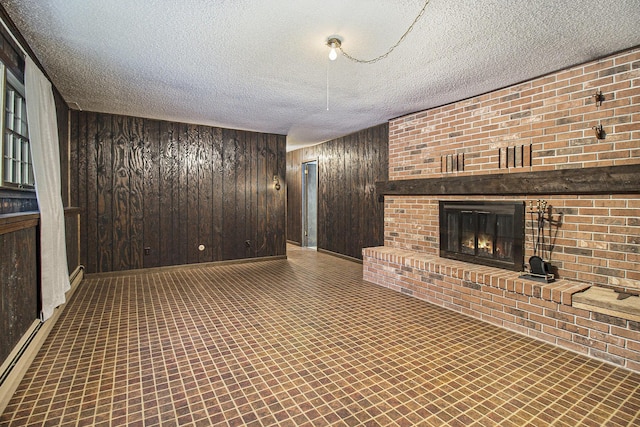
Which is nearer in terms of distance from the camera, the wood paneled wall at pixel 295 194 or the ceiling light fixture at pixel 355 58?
the ceiling light fixture at pixel 355 58

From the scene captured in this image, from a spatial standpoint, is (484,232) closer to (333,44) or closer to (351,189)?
(333,44)

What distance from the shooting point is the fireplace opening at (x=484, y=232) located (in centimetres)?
→ 324

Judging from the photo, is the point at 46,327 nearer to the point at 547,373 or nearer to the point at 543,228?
the point at 547,373

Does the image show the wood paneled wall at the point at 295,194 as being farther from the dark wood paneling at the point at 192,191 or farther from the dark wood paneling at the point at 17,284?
the dark wood paneling at the point at 17,284

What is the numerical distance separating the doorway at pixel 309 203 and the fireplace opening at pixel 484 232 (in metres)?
4.27

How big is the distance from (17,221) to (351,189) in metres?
4.78

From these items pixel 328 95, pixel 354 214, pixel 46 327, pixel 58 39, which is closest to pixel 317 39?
pixel 328 95

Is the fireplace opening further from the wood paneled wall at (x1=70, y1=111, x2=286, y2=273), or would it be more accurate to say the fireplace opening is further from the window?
the window

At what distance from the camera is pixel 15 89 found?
2711 millimetres

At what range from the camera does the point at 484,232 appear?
3.55m

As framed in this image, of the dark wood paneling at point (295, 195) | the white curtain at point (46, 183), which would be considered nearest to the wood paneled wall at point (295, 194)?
the dark wood paneling at point (295, 195)

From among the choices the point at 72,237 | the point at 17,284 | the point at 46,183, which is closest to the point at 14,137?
the point at 46,183

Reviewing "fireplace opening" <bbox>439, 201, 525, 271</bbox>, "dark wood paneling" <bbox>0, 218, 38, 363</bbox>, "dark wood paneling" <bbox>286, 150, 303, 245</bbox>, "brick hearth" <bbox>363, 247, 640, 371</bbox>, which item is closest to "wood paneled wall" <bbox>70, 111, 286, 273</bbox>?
"dark wood paneling" <bbox>286, 150, 303, 245</bbox>

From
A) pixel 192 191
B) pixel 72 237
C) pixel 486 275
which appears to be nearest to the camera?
pixel 486 275
